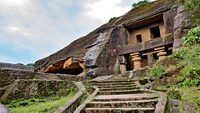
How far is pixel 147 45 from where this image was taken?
56.2 ft

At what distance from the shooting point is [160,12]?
1631 cm

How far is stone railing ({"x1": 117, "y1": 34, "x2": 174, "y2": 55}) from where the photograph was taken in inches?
612

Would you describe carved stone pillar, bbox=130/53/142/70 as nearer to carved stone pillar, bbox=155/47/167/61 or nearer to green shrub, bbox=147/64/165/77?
carved stone pillar, bbox=155/47/167/61

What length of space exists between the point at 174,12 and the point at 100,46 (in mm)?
5587

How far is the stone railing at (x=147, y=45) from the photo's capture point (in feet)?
51.0

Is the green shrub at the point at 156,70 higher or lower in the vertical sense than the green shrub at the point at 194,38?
lower

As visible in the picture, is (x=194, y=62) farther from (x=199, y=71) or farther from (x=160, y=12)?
(x=160, y=12)

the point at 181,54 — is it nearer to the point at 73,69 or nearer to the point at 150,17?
the point at 150,17

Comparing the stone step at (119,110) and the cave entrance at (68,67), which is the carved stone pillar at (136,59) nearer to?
the cave entrance at (68,67)

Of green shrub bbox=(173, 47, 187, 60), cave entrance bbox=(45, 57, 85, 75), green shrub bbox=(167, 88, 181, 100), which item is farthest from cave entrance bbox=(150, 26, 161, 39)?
green shrub bbox=(167, 88, 181, 100)

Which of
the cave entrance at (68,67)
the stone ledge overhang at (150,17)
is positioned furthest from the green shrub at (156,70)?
the cave entrance at (68,67)

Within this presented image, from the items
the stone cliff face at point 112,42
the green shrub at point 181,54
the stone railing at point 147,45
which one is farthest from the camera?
the stone cliff face at point 112,42

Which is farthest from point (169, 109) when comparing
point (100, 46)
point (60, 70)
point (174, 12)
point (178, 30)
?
point (60, 70)

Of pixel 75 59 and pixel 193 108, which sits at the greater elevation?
pixel 75 59
